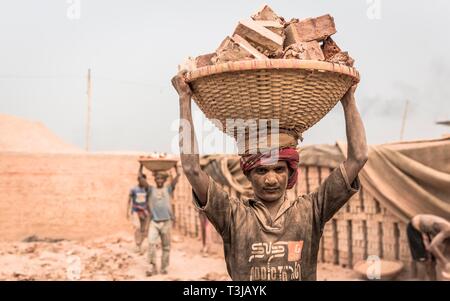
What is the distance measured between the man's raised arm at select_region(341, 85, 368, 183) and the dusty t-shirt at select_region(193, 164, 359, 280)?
42 millimetres

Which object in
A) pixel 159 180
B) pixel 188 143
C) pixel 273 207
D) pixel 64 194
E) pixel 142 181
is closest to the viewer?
pixel 188 143

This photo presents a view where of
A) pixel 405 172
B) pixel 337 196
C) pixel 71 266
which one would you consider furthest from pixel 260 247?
pixel 71 266

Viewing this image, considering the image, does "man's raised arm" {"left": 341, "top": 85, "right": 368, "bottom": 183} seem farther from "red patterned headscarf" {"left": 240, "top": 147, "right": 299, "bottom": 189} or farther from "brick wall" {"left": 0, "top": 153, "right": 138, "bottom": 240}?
"brick wall" {"left": 0, "top": 153, "right": 138, "bottom": 240}

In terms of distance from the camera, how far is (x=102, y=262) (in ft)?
33.3

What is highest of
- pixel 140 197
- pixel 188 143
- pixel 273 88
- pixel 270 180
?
pixel 273 88

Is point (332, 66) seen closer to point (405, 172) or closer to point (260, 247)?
point (260, 247)

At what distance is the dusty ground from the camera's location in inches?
341

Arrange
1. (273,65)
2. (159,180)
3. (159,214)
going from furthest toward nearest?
(159,180)
(159,214)
(273,65)

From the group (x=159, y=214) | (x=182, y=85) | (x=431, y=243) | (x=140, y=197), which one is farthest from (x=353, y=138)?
(x=140, y=197)

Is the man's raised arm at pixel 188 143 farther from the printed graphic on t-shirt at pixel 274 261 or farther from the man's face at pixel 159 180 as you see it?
the man's face at pixel 159 180

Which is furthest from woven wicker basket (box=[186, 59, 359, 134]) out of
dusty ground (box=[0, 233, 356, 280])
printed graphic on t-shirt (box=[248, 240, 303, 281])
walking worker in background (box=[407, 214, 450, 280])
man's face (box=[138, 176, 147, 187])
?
man's face (box=[138, 176, 147, 187])

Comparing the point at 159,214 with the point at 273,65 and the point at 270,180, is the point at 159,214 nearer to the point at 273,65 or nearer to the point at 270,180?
the point at 270,180

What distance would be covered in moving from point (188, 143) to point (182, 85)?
26 cm

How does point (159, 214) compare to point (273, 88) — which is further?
point (159, 214)
